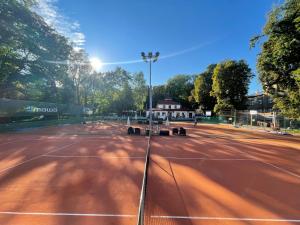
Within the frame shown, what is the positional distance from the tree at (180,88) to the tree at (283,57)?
5363 cm

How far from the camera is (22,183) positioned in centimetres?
728

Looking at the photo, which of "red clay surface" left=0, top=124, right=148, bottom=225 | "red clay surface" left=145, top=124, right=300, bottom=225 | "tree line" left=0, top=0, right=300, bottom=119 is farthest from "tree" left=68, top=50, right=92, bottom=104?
"red clay surface" left=145, top=124, right=300, bottom=225

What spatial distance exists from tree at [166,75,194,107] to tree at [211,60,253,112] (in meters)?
30.5

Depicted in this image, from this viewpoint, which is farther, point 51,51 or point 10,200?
point 51,51

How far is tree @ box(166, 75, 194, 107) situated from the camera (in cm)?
8181

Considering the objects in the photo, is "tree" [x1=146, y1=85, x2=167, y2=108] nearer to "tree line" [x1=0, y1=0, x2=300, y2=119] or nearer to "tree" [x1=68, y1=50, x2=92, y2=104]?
"tree line" [x1=0, y1=0, x2=300, y2=119]

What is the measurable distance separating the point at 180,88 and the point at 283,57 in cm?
6232

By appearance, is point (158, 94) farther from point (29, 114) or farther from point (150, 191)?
point (150, 191)

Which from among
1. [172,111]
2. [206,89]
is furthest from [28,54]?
[172,111]

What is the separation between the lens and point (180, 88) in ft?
280

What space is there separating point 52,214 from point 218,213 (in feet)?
12.0

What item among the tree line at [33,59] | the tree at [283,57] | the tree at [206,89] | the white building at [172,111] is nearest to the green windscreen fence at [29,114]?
the tree line at [33,59]

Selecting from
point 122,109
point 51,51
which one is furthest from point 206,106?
point 51,51

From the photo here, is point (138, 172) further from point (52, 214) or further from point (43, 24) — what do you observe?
point (43, 24)
